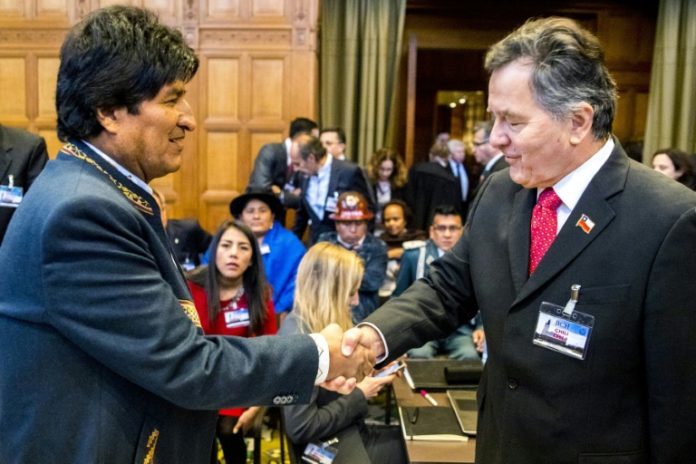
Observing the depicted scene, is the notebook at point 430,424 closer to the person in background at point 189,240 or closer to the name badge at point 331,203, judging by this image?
the person in background at point 189,240

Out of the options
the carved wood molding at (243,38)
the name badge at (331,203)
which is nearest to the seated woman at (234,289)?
the name badge at (331,203)

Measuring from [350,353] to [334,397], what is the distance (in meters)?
1.21

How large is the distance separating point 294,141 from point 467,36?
329 centimetres

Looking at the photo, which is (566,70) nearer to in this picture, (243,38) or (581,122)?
(581,122)

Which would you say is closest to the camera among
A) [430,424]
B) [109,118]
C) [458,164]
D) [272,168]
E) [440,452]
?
[109,118]

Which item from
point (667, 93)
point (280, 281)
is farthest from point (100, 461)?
point (667, 93)

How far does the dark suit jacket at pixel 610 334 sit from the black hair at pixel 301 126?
426 cm

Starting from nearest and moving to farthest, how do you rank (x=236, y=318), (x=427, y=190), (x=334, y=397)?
(x=334, y=397) < (x=236, y=318) < (x=427, y=190)

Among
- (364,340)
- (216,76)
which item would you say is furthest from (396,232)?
(364,340)

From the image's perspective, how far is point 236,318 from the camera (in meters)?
3.39

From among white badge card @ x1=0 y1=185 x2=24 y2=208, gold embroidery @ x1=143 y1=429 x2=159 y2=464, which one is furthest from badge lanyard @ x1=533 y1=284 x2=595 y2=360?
white badge card @ x1=0 y1=185 x2=24 y2=208

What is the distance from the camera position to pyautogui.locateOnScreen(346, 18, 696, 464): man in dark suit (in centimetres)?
136

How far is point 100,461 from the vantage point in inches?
47.6

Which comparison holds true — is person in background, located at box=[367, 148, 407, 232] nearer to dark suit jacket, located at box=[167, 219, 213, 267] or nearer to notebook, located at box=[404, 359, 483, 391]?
dark suit jacket, located at box=[167, 219, 213, 267]
